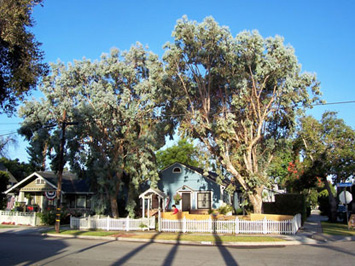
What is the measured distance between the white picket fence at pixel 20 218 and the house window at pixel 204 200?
14.3 m

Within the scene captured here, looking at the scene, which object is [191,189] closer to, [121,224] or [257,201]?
[257,201]

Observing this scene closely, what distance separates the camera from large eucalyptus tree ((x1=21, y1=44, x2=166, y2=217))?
26.3 m

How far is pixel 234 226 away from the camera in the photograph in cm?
2006

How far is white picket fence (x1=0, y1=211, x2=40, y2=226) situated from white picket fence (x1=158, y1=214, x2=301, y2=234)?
497 inches

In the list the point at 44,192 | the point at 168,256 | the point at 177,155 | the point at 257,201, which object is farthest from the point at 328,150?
the point at 177,155

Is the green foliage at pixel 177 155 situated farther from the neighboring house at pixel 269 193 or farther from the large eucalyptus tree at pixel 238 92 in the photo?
the large eucalyptus tree at pixel 238 92

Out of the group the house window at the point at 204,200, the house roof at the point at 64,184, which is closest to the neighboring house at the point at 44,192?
the house roof at the point at 64,184

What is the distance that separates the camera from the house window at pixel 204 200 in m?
31.3

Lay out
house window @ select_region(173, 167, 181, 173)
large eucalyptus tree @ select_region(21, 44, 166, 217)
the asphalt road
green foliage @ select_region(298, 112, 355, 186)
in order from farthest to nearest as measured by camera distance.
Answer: house window @ select_region(173, 167, 181, 173) → green foliage @ select_region(298, 112, 355, 186) → large eucalyptus tree @ select_region(21, 44, 166, 217) → the asphalt road

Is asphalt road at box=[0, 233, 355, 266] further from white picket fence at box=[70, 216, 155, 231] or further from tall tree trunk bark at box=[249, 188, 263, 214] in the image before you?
tall tree trunk bark at box=[249, 188, 263, 214]

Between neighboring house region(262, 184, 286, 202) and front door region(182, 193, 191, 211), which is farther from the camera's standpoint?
front door region(182, 193, 191, 211)

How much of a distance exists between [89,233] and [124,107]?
11.0 metres

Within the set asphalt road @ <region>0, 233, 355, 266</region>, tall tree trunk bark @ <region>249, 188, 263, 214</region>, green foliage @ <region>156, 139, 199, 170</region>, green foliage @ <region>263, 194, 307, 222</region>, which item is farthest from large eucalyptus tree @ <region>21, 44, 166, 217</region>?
green foliage @ <region>156, 139, 199, 170</region>

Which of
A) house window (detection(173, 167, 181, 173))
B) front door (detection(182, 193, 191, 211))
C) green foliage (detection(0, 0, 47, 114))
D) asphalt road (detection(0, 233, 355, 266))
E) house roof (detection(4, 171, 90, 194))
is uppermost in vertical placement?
green foliage (detection(0, 0, 47, 114))
